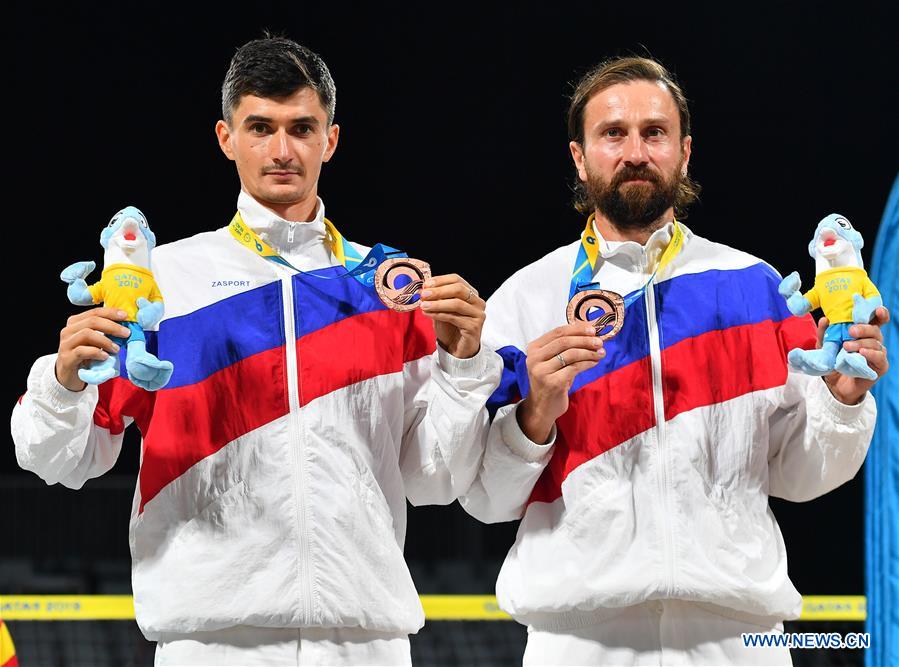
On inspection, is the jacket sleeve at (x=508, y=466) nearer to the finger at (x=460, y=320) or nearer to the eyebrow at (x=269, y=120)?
the finger at (x=460, y=320)

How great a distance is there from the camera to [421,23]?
5.56 metres

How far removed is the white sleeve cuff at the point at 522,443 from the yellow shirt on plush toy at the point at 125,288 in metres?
0.81

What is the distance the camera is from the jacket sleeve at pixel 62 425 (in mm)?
2682

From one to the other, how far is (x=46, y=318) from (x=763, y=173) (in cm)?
324

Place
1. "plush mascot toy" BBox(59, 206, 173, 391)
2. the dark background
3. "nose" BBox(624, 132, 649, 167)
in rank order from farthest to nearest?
the dark background
"nose" BBox(624, 132, 649, 167)
"plush mascot toy" BBox(59, 206, 173, 391)

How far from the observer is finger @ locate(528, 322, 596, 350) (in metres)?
2.81

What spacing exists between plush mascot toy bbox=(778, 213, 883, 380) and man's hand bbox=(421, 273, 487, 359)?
67 cm

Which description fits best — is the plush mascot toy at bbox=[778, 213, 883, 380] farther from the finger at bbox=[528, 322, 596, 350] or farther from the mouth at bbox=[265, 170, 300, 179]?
the mouth at bbox=[265, 170, 300, 179]

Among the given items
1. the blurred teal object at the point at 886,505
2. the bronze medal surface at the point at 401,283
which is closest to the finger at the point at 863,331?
the bronze medal surface at the point at 401,283

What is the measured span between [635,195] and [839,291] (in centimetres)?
54

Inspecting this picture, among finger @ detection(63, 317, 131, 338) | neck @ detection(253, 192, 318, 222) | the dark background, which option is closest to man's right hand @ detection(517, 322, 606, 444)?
neck @ detection(253, 192, 318, 222)

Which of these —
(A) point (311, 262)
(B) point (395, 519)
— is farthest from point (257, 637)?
(A) point (311, 262)

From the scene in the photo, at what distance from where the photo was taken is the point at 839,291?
2777 mm

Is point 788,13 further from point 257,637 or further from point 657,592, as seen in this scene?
point 257,637
